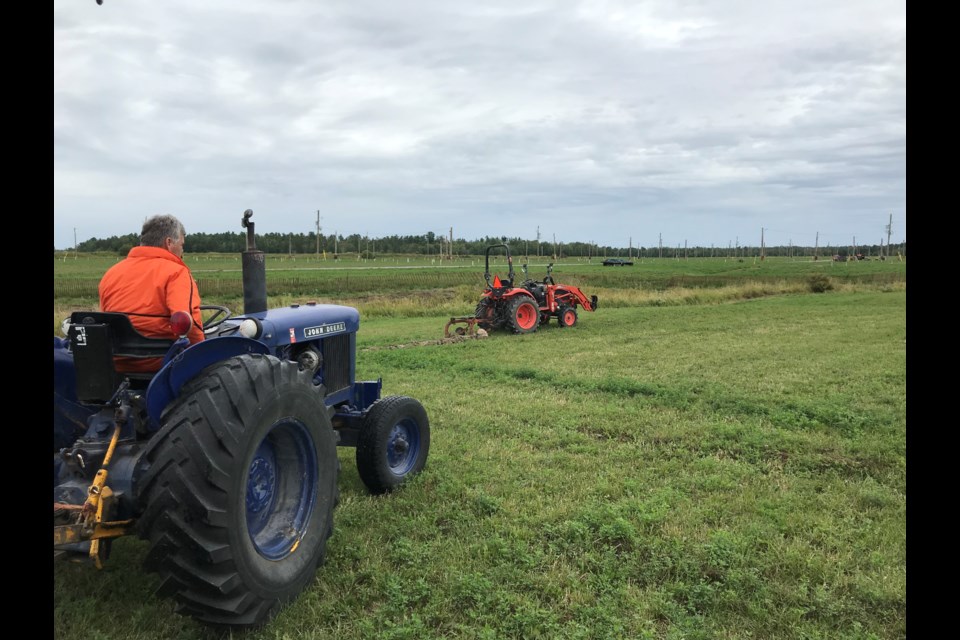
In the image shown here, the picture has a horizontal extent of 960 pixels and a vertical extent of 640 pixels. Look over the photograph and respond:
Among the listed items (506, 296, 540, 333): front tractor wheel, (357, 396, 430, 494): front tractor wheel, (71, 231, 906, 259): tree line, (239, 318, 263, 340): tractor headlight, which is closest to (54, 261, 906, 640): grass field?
(357, 396, 430, 494): front tractor wheel

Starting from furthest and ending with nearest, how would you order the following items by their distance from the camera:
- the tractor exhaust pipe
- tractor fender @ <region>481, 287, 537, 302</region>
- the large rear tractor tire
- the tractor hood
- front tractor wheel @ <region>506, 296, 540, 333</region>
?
tractor fender @ <region>481, 287, 537, 302</region>
front tractor wheel @ <region>506, 296, 540, 333</region>
the tractor hood
the tractor exhaust pipe
the large rear tractor tire

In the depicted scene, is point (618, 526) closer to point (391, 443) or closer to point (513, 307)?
point (391, 443)

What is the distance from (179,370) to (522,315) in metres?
11.6

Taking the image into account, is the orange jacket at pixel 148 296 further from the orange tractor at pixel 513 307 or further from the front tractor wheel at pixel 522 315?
the front tractor wheel at pixel 522 315

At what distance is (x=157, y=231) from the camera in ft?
11.0

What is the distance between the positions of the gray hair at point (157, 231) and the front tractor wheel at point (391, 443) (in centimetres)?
185

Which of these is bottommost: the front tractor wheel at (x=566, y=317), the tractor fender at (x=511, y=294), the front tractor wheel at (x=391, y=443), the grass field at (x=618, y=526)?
the grass field at (x=618, y=526)

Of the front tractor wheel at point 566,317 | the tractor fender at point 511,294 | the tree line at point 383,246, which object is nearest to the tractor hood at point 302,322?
the tractor fender at point 511,294

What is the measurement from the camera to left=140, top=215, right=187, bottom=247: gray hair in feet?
11.0

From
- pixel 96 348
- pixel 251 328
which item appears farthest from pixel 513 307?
pixel 96 348

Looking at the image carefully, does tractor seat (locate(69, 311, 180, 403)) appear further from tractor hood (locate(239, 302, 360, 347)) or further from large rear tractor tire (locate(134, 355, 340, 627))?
tractor hood (locate(239, 302, 360, 347))

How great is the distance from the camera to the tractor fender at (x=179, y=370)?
2.96 metres

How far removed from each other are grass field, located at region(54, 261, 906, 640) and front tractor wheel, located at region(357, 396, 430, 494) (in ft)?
0.51

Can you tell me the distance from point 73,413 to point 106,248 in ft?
292
